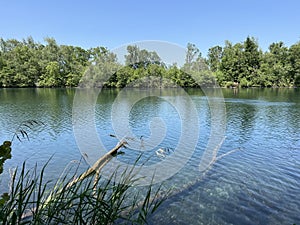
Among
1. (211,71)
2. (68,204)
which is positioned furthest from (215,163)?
(211,71)

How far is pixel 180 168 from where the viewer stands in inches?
375

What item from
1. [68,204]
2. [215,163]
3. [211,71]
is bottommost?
[215,163]

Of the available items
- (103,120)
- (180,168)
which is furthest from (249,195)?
(103,120)

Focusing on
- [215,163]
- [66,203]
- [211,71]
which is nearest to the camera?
[66,203]

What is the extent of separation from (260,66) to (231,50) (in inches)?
429

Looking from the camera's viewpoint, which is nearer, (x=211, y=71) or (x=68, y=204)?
(x=68, y=204)

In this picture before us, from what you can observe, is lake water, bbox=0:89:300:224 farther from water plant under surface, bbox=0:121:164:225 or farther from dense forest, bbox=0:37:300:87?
dense forest, bbox=0:37:300:87

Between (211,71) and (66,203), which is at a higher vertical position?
(211,71)

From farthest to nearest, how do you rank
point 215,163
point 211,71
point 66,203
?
point 211,71 < point 215,163 < point 66,203

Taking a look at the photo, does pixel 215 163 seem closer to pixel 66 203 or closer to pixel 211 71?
pixel 66 203

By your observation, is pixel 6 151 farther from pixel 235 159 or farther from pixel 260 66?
pixel 260 66

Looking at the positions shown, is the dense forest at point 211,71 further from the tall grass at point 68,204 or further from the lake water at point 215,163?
the tall grass at point 68,204

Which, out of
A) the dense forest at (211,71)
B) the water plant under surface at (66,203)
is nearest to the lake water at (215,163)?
the water plant under surface at (66,203)

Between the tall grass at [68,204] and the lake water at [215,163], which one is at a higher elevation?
the tall grass at [68,204]
